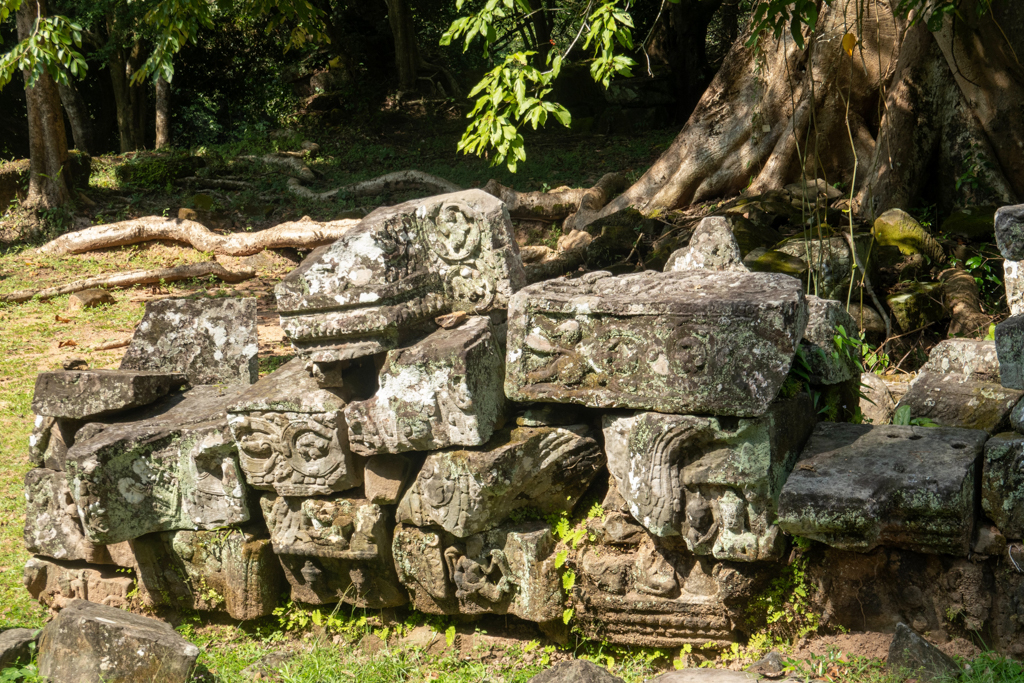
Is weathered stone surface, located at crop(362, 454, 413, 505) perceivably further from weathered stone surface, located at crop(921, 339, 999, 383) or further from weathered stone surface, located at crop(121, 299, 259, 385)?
weathered stone surface, located at crop(921, 339, 999, 383)

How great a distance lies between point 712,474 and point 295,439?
175 centimetres

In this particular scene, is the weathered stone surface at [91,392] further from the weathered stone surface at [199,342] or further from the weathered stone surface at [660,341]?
the weathered stone surface at [660,341]

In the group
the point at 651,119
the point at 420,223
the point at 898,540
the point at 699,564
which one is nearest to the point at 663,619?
the point at 699,564

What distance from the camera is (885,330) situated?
5684 mm

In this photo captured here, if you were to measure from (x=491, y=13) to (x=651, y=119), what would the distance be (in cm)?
1083

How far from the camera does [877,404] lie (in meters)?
4.02

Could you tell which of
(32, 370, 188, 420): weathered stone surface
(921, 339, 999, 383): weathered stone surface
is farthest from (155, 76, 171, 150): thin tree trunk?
(921, 339, 999, 383): weathered stone surface

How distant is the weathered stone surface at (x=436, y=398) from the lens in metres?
3.29

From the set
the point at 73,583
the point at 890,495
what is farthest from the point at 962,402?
the point at 73,583

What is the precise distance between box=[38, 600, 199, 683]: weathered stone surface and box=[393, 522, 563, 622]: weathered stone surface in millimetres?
929

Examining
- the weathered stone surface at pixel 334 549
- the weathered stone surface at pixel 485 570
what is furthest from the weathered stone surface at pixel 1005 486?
Answer: the weathered stone surface at pixel 334 549

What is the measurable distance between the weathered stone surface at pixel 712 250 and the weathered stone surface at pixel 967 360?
1144mm

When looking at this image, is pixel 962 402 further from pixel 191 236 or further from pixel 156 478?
pixel 191 236

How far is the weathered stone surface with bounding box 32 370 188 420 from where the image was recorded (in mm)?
3992
